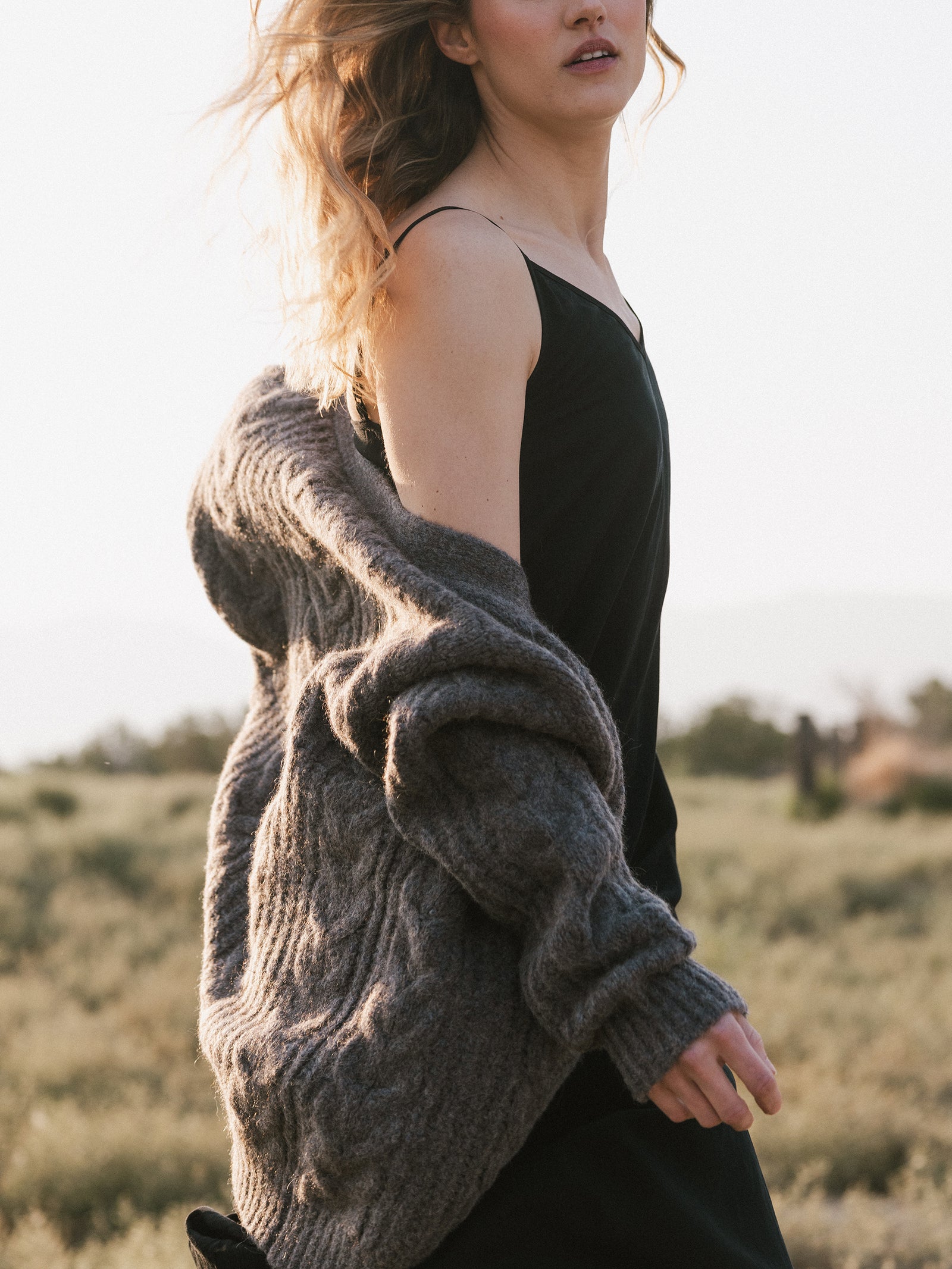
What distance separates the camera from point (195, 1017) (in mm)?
5738

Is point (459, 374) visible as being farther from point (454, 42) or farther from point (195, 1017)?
point (195, 1017)

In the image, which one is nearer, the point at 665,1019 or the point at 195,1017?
the point at 665,1019

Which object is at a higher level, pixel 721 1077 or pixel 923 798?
pixel 721 1077

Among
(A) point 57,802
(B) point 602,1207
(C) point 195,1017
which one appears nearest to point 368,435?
(B) point 602,1207

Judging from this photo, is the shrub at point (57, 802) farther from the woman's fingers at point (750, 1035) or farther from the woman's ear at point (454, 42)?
the woman's fingers at point (750, 1035)

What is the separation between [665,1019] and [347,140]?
1098mm

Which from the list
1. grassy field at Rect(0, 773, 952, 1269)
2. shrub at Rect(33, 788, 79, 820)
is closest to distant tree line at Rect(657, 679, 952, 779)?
grassy field at Rect(0, 773, 952, 1269)

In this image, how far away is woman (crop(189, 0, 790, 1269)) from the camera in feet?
4.19

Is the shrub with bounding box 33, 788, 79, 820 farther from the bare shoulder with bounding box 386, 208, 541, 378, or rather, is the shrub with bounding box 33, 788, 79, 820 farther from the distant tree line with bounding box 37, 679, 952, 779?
the bare shoulder with bounding box 386, 208, 541, 378

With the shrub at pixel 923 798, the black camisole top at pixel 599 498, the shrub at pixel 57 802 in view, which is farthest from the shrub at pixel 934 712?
the black camisole top at pixel 599 498

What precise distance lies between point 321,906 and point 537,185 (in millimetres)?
933

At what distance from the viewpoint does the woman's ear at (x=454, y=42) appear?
5.25ft

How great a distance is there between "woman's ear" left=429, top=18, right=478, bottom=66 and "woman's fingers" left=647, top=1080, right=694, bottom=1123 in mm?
1234

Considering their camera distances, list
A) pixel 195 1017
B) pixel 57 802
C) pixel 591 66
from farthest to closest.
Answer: pixel 57 802 < pixel 195 1017 < pixel 591 66
